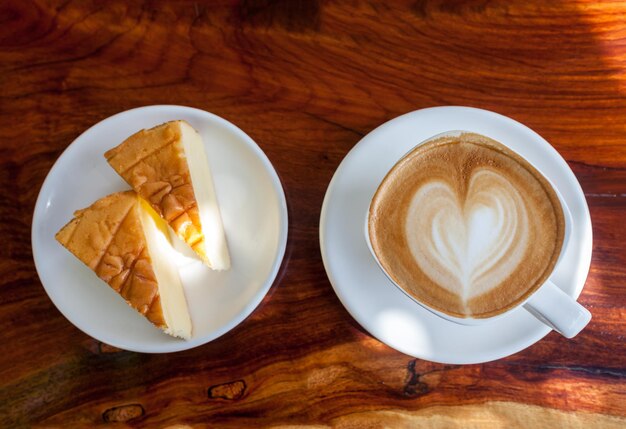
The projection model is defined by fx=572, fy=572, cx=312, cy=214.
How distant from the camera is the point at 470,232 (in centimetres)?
117

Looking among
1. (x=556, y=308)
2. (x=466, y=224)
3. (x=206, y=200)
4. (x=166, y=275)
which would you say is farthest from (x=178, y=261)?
(x=556, y=308)

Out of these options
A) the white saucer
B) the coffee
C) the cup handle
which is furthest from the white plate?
the cup handle

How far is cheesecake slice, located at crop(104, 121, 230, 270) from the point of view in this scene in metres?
1.35

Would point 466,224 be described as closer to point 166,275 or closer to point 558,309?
point 558,309

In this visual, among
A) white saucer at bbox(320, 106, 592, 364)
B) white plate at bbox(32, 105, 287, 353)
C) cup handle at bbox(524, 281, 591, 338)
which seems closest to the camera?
cup handle at bbox(524, 281, 591, 338)

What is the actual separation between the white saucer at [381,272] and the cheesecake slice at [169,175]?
1.00 feet

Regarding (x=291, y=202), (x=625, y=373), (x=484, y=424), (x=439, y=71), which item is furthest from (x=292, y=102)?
(x=625, y=373)

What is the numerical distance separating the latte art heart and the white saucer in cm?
15

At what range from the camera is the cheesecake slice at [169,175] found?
1.35 m

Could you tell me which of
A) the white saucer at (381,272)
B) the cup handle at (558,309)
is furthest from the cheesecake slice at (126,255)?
the cup handle at (558,309)

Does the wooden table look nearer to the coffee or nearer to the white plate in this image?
the white plate

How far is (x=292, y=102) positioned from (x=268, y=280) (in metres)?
0.46

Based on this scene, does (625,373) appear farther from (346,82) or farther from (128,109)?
(128,109)

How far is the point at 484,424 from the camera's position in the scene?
141 centimetres
